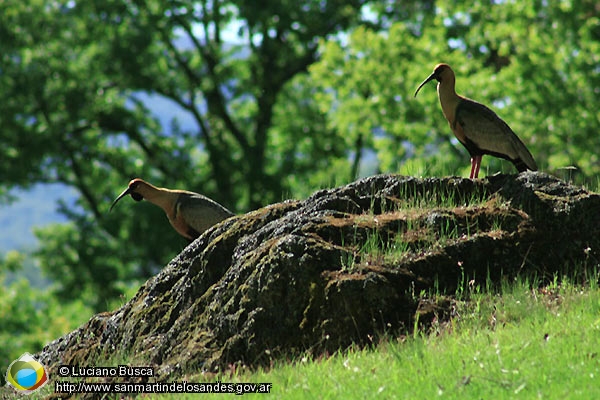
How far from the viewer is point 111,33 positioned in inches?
1367

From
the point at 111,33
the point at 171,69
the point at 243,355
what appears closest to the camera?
the point at 243,355

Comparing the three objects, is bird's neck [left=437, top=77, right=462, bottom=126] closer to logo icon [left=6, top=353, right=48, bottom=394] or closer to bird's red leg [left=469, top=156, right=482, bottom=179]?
bird's red leg [left=469, top=156, right=482, bottom=179]

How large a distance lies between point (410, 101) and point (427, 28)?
2.91m

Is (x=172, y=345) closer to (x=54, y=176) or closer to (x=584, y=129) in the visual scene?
(x=584, y=129)

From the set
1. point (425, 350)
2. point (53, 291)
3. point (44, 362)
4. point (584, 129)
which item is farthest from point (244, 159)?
point (425, 350)

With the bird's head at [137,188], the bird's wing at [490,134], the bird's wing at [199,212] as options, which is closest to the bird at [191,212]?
the bird's wing at [199,212]

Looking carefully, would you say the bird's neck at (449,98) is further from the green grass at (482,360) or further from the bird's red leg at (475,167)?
the green grass at (482,360)

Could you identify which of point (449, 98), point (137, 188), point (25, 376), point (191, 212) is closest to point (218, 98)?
point (137, 188)

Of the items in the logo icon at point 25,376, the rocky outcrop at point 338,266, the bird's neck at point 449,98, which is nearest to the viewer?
the rocky outcrop at point 338,266

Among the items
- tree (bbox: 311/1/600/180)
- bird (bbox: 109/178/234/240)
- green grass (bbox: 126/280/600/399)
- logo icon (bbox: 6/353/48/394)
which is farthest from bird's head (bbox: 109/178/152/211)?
tree (bbox: 311/1/600/180)

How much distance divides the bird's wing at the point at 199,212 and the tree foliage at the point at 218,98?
53.6 feet

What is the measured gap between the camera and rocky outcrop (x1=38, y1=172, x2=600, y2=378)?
23.4 feet

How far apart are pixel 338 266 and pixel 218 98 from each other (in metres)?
30.4

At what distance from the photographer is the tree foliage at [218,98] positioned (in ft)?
96.0
